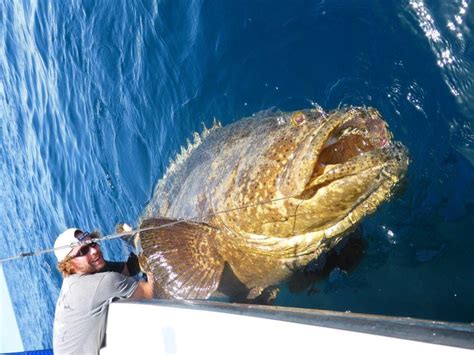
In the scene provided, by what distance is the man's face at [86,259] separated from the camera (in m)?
5.26

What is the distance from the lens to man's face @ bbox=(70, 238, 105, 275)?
207 inches

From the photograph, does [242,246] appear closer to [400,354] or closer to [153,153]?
[400,354]

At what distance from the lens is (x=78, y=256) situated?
5262mm

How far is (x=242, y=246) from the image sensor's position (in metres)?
4.12

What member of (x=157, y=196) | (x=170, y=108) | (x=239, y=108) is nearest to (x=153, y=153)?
(x=170, y=108)

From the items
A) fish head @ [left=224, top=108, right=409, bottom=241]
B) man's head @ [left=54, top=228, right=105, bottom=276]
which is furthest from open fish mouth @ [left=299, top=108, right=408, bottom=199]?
man's head @ [left=54, top=228, right=105, bottom=276]

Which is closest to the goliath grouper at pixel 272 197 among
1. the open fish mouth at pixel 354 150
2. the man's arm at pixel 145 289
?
the open fish mouth at pixel 354 150

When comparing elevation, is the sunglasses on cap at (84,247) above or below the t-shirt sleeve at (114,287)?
above

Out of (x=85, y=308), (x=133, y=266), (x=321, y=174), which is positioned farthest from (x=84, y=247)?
(x=321, y=174)

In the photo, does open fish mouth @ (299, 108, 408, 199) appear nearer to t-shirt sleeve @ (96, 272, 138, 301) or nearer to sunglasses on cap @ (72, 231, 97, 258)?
t-shirt sleeve @ (96, 272, 138, 301)

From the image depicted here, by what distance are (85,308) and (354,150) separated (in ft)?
10.4

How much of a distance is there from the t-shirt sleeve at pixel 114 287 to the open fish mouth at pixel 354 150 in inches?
99.9

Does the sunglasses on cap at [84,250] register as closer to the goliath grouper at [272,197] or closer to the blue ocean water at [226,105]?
the goliath grouper at [272,197]

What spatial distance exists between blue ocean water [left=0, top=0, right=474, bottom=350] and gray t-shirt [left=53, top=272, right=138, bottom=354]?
1821 millimetres
